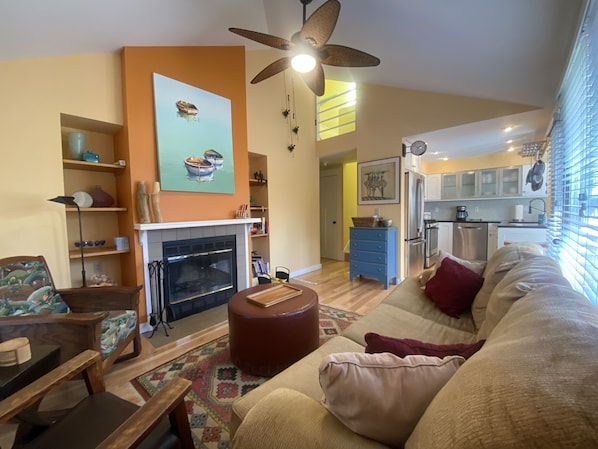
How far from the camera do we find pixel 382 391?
26.5 inches

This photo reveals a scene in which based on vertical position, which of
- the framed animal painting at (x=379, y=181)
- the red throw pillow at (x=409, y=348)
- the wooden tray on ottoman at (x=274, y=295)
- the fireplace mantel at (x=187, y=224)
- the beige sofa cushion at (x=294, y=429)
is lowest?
the wooden tray on ottoman at (x=274, y=295)

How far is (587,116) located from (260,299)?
230 centimetres

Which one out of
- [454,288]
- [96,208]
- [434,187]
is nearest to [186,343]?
[96,208]

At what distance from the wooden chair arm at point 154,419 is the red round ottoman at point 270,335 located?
749 mm

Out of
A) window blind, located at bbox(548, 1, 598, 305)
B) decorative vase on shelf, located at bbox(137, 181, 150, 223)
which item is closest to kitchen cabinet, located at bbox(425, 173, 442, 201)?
window blind, located at bbox(548, 1, 598, 305)

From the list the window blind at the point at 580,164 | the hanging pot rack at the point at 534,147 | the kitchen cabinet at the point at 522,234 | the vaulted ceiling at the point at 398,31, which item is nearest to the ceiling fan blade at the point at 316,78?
the vaulted ceiling at the point at 398,31

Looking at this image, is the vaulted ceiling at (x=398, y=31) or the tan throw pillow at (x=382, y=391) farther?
the vaulted ceiling at (x=398, y=31)

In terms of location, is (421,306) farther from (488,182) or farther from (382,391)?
(488,182)

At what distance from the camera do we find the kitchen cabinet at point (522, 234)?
3.91 metres

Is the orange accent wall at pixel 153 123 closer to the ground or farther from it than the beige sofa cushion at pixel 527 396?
farther from it

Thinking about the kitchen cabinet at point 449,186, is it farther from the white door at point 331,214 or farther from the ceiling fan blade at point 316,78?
the ceiling fan blade at point 316,78

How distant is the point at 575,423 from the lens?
36 centimetres

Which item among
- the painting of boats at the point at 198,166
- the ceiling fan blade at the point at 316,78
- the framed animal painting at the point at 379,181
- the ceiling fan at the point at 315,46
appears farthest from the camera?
the framed animal painting at the point at 379,181

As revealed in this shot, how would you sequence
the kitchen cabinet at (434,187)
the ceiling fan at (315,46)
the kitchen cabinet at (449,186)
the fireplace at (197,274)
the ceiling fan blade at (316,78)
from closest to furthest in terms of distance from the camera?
1. the ceiling fan at (315,46)
2. the ceiling fan blade at (316,78)
3. the fireplace at (197,274)
4. the kitchen cabinet at (449,186)
5. the kitchen cabinet at (434,187)
